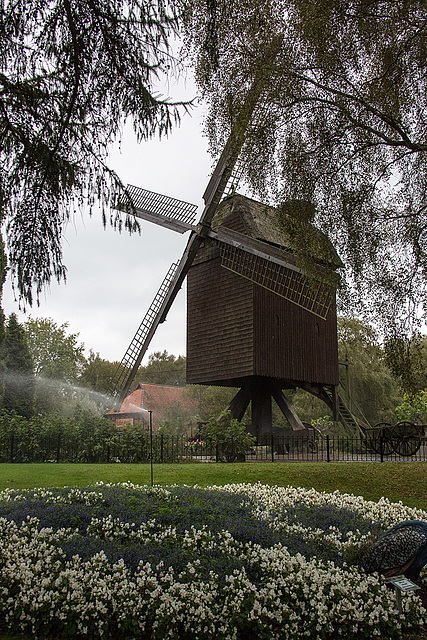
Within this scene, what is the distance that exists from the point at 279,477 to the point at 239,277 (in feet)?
34.2

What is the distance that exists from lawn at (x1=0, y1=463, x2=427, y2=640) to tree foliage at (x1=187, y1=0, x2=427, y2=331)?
4344 millimetres

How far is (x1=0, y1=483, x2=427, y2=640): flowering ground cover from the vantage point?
4371 mm

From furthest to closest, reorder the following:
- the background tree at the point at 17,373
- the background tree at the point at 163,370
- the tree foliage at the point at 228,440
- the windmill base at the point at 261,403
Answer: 1. the background tree at the point at 163,370
2. the background tree at the point at 17,373
3. the windmill base at the point at 261,403
4. the tree foliage at the point at 228,440

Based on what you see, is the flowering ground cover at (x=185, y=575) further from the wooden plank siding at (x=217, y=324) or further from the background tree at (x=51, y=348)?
the background tree at (x=51, y=348)

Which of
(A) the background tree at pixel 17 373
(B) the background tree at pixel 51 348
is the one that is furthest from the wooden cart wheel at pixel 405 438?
(B) the background tree at pixel 51 348

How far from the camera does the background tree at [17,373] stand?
28.4 m

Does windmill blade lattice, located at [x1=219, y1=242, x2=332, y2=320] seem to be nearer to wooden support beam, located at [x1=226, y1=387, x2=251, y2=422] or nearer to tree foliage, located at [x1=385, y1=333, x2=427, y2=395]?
wooden support beam, located at [x1=226, y1=387, x2=251, y2=422]

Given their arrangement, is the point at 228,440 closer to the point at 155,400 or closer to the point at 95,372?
the point at 155,400

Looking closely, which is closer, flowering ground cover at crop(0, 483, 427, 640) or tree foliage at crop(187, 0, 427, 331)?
flowering ground cover at crop(0, 483, 427, 640)

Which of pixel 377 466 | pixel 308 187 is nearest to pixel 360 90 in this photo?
pixel 308 187

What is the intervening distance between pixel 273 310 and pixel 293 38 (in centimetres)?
1152

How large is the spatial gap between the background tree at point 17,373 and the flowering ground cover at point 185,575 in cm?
2311

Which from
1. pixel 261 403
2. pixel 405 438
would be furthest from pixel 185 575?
pixel 261 403

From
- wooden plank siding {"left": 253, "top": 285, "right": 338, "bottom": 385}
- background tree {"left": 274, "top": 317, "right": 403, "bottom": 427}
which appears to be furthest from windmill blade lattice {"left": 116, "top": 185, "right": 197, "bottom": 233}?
background tree {"left": 274, "top": 317, "right": 403, "bottom": 427}
